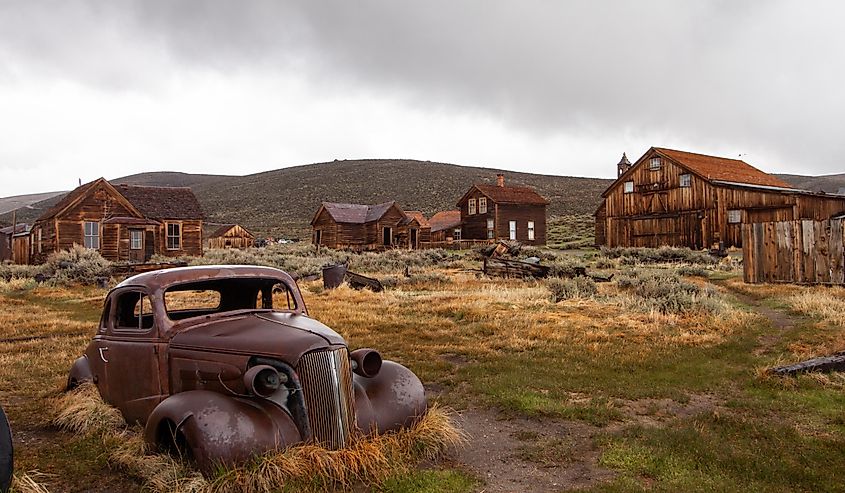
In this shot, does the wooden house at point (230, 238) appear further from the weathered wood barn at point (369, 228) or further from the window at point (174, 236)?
the window at point (174, 236)

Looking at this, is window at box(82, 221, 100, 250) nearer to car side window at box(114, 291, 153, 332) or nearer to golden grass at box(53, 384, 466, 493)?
car side window at box(114, 291, 153, 332)

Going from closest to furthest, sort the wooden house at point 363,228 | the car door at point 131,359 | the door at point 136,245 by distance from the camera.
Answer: the car door at point 131,359 → the door at point 136,245 → the wooden house at point 363,228

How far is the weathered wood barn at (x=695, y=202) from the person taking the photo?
31.4 m

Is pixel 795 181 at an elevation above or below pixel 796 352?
above

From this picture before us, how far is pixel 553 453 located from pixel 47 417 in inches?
225

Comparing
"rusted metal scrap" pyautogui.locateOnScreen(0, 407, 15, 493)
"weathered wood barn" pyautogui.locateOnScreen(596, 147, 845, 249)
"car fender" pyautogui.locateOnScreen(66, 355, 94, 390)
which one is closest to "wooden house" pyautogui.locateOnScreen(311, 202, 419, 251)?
"weathered wood barn" pyautogui.locateOnScreen(596, 147, 845, 249)

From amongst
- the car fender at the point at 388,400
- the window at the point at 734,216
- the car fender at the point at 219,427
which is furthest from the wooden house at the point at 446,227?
the car fender at the point at 219,427

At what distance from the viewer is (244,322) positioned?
5379 mm

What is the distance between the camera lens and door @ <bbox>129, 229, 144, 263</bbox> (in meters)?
31.2

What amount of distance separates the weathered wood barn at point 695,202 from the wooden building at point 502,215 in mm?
8637

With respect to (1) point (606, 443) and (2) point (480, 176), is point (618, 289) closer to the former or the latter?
(1) point (606, 443)

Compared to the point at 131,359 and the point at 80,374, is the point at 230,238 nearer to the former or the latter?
the point at 80,374

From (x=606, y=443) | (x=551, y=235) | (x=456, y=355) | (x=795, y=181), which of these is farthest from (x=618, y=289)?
(x=795, y=181)

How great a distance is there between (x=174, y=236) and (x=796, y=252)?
32530 millimetres
